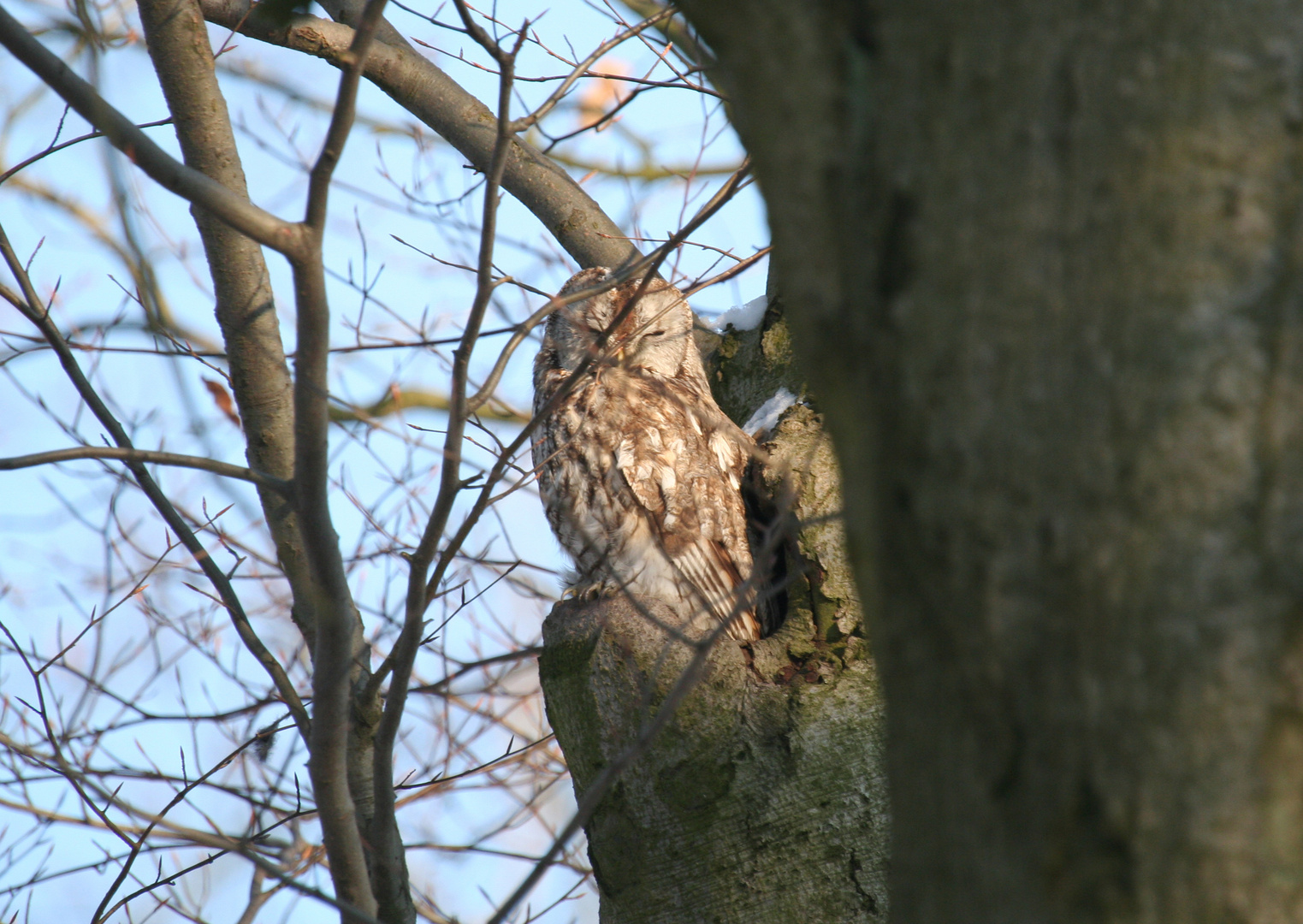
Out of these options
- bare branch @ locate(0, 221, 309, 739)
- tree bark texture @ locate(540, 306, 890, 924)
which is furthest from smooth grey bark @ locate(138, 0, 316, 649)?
tree bark texture @ locate(540, 306, 890, 924)

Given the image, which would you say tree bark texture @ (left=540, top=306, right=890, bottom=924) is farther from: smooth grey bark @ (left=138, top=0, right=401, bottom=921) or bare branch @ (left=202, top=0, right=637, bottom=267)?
bare branch @ (left=202, top=0, right=637, bottom=267)

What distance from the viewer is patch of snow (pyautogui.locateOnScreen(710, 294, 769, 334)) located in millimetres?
3355

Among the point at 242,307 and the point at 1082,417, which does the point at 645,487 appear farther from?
the point at 1082,417

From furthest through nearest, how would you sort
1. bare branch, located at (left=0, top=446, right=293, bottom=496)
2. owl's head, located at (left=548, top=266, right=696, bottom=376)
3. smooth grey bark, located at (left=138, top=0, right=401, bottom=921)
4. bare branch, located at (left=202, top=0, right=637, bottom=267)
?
owl's head, located at (left=548, top=266, right=696, bottom=376) → bare branch, located at (left=202, top=0, right=637, bottom=267) → smooth grey bark, located at (left=138, top=0, right=401, bottom=921) → bare branch, located at (left=0, top=446, right=293, bottom=496)

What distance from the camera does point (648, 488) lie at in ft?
11.1

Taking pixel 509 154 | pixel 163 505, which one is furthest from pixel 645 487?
pixel 163 505

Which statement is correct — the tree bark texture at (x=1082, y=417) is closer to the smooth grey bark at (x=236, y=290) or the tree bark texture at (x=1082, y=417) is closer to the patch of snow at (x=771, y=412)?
the smooth grey bark at (x=236, y=290)

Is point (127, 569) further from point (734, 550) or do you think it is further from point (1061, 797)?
point (1061, 797)

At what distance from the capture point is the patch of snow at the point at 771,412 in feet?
9.43

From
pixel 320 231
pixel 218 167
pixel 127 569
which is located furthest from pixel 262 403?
pixel 127 569

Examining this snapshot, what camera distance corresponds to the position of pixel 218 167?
7.96ft

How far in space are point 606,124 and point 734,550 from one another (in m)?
1.36

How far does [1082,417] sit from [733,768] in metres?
1.47

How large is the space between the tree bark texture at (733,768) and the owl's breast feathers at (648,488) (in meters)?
0.89
